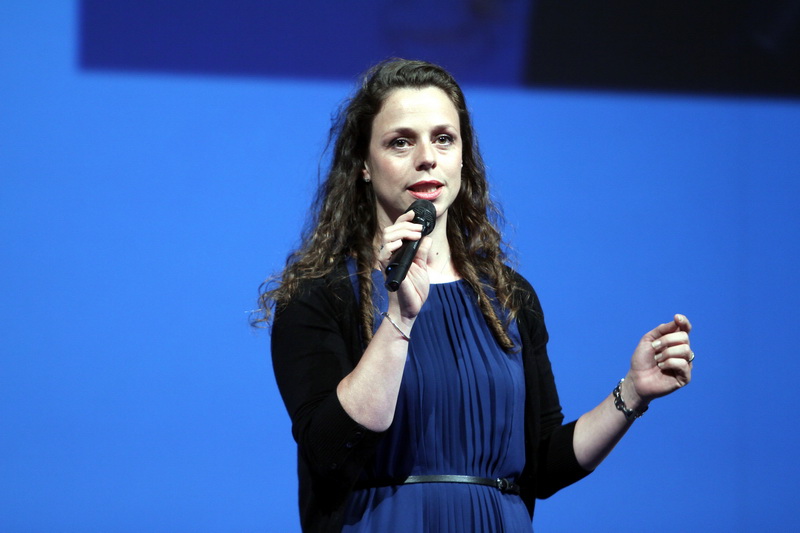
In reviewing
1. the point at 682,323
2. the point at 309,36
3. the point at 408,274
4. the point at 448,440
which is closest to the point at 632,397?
the point at 682,323

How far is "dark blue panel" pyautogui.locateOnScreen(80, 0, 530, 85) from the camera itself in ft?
8.36

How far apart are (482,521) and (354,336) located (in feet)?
1.06

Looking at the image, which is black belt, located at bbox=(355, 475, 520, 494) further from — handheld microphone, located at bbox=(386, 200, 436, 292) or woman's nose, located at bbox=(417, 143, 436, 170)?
woman's nose, located at bbox=(417, 143, 436, 170)

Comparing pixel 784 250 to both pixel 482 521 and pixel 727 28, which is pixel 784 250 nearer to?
pixel 727 28

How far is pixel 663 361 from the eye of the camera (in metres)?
1.46

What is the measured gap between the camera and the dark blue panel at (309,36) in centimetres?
255

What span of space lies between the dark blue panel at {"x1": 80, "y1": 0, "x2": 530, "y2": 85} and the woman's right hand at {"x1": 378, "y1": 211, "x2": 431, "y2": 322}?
1376mm

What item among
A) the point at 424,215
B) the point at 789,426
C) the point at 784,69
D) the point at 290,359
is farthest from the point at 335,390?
the point at 784,69

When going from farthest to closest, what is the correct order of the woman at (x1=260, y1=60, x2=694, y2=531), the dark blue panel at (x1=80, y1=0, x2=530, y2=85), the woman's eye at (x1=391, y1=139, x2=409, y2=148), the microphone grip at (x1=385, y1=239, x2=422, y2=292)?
the dark blue panel at (x1=80, y1=0, x2=530, y2=85)
the woman's eye at (x1=391, y1=139, x2=409, y2=148)
the woman at (x1=260, y1=60, x2=694, y2=531)
the microphone grip at (x1=385, y1=239, x2=422, y2=292)

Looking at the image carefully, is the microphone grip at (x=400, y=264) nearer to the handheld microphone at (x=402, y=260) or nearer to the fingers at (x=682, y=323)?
the handheld microphone at (x=402, y=260)

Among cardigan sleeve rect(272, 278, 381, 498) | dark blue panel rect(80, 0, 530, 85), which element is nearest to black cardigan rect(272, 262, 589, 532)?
cardigan sleeve rect(272, 278, 381, 498)

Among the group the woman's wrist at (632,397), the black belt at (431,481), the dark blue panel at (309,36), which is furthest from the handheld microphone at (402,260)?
the dark blue panel at (309,36)

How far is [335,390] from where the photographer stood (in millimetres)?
1328

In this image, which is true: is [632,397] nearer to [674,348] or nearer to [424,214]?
[674,348]
